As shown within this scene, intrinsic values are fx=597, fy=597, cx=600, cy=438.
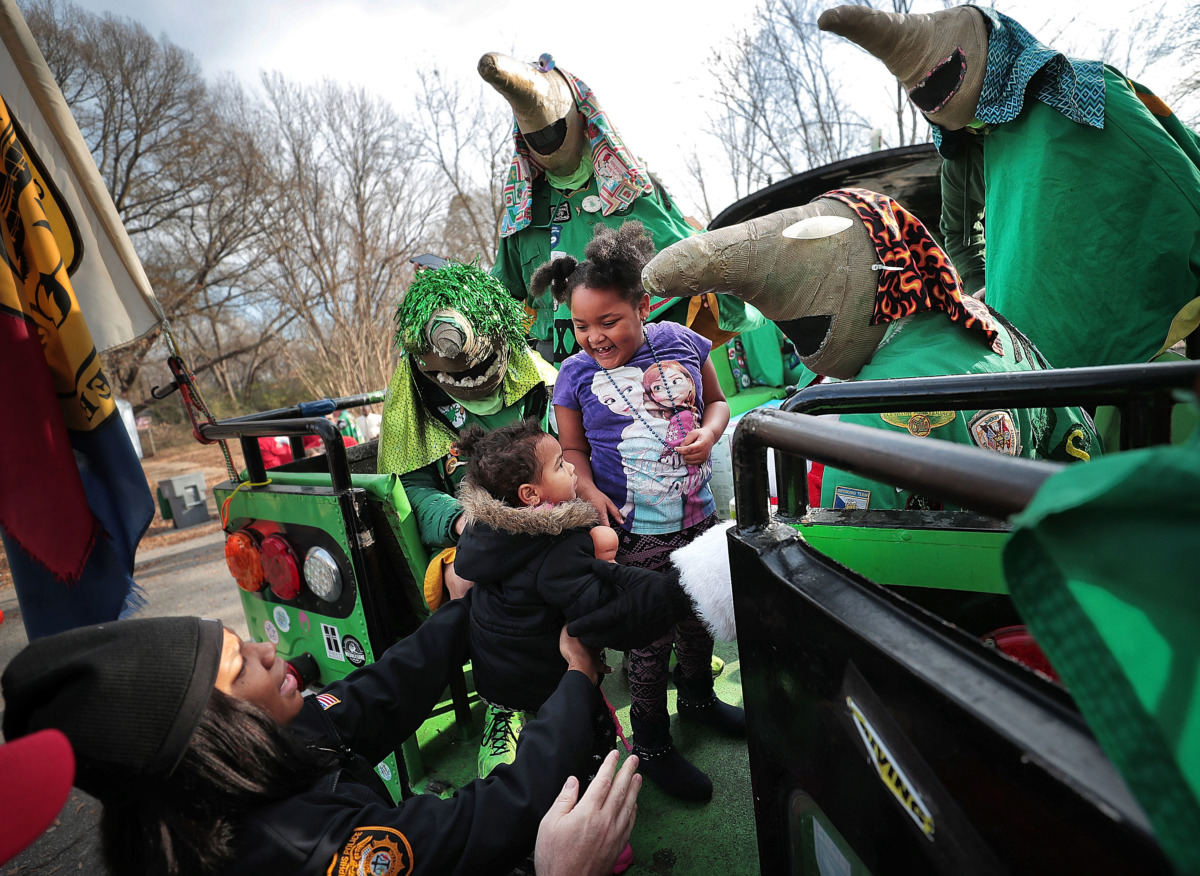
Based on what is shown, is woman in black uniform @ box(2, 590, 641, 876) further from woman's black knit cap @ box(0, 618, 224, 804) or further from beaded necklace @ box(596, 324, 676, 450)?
beaded necklace @ box(596, 324, 676, 450)

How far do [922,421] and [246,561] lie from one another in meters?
2.23

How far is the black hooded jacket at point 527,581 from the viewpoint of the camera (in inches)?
61.4

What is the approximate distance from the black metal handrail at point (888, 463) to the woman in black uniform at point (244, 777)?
671 mm

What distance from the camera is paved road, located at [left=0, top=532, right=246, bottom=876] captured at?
2195mm

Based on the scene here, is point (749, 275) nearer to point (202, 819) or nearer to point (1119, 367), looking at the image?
point (1119, 367)

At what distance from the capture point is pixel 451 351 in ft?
7.30

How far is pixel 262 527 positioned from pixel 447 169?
13.2 meters

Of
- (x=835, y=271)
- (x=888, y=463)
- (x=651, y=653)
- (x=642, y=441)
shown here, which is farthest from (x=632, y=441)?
(x=888, y=463)

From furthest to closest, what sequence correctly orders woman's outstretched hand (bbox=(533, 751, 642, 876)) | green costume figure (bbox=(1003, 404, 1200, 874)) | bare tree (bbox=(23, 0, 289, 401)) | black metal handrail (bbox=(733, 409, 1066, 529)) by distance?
1. bare tree (bbox=(23, 0, 289, 401))
2. woman's outstretched hand (bbox=(533, 751, 642, 876))
3. black metal handrail (bbox=(733, 409, 1066, 529))
4. green costume figure (bbox=(1003, 404, 1200, 874))

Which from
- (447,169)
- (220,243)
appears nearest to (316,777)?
(447,169)

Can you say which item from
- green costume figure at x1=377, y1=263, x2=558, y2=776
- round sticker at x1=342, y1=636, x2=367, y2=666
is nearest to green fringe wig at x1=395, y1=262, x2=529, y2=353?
green costume figure at x1=377, y1=263, x2=558, y2=776

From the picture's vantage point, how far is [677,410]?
6.55 ft

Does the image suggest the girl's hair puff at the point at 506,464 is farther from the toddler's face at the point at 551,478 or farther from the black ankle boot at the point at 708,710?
the black ankle boot at the point at 708,710

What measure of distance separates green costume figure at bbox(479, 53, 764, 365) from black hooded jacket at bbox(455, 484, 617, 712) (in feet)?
4.54
